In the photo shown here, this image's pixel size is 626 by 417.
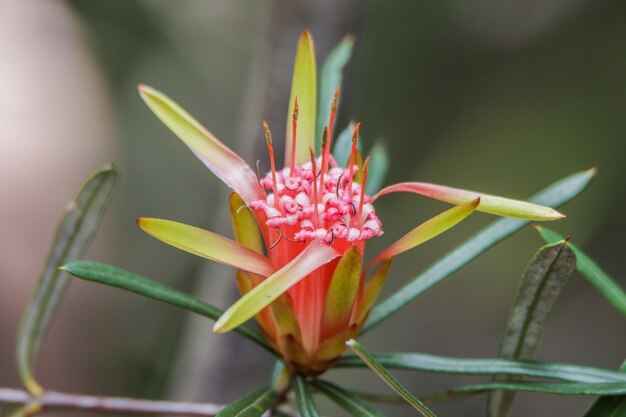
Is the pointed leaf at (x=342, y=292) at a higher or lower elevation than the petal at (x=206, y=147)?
lower

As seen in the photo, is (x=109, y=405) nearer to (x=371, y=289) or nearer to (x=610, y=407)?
(x=371, y=289)

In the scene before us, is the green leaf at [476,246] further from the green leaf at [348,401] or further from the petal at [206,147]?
the petal at [206,147]

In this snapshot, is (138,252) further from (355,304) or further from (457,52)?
(355,304)

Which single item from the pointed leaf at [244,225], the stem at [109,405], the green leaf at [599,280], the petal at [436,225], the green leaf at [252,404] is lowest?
the stem at [109,405]

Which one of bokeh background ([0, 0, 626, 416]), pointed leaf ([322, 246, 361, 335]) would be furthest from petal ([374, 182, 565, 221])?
bokeh background ([0, 0, 626, 416])

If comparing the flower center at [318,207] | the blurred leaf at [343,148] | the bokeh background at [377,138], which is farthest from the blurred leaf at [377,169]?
the bokeh background at [377,138]

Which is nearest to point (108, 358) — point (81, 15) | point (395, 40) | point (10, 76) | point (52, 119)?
point (52, 119)

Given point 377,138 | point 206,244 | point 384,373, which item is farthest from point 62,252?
point 377,138
